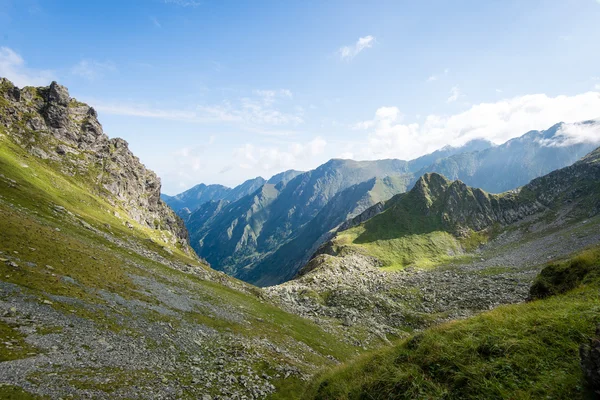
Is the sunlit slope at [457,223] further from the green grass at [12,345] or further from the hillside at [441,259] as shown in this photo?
the green grass at [12,345]

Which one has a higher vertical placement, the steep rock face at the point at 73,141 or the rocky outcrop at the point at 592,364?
the steep rock face at the point at 73,141

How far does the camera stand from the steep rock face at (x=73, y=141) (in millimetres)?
128500

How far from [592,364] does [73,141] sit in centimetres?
19508

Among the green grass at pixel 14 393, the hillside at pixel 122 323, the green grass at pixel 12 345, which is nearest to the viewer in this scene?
the green grass at pixel 14 393

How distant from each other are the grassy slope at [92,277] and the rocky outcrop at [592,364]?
88.7 feet

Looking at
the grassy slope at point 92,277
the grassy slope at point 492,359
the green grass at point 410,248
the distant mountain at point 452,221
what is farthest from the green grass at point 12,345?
the distant mountain at point 452,221

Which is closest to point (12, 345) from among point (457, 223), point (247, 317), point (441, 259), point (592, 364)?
point (592, 364)

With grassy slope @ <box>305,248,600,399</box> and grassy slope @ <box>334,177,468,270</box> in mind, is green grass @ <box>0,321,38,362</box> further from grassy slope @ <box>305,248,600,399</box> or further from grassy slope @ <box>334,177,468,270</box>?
grassy slope @ <box>334,177,468,270</box>

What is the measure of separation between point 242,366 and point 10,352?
1965 centimetres

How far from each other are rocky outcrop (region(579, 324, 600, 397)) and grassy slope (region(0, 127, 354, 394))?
88.7ft

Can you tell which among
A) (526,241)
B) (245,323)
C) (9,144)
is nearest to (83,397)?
(245,323)

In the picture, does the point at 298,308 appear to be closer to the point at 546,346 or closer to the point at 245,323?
the point at 245,323

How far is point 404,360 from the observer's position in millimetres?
13023

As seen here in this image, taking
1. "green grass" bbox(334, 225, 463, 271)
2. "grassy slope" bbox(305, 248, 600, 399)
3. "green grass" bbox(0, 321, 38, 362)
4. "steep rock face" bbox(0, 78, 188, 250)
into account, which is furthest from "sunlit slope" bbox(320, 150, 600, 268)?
"grassy slope" bbox(305, 248, 600, 399)
